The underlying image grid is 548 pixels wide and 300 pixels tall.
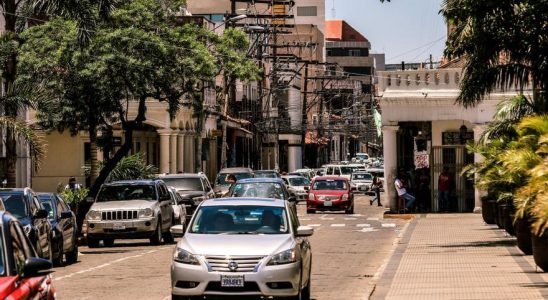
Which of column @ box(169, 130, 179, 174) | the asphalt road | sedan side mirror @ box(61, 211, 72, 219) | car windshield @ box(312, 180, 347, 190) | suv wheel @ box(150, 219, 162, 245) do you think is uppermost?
column @ box(169, 130, 179, 174)

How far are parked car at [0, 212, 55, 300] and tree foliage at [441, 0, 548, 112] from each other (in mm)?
20633

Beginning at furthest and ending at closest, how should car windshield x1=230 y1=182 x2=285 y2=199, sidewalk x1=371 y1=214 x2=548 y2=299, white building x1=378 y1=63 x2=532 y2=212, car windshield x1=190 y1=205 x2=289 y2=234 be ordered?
white building x1=378 y1=63 x2=532 y2=212
car windshield x1=230 y1=182 x2=285 y2=199
sidewalk x1=371 y1=214 x2=548 y2=299
car windshield x1=190 y1=205 x2=289 y2=234

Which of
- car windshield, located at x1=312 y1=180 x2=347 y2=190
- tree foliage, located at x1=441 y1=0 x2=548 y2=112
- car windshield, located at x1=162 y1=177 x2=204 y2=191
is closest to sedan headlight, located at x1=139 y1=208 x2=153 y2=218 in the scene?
tree foliage, located at x1=441 y1=0 x2=548 y2=112

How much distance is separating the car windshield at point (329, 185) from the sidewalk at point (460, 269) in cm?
1868

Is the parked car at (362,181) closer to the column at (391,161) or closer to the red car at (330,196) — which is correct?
the red car at (330,196)

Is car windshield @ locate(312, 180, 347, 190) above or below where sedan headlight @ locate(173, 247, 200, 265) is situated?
above

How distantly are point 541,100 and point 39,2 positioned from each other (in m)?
13.2

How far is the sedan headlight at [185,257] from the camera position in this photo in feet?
56.7

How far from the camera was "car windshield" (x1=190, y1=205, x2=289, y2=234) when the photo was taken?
18.5 meters

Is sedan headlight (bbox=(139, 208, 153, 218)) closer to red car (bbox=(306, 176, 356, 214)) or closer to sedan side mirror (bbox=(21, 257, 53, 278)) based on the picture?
sedan side mirror (bbox=(21, 257, 53, 278))

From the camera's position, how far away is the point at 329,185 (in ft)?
191

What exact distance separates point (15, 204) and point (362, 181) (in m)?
60.6

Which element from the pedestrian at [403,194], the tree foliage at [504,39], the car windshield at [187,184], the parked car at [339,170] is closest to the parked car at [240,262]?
the tree foliage at [504,39]

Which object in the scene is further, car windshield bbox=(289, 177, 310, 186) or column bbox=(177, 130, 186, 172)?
car windshield bbox=(289, 177, 310, 186)
